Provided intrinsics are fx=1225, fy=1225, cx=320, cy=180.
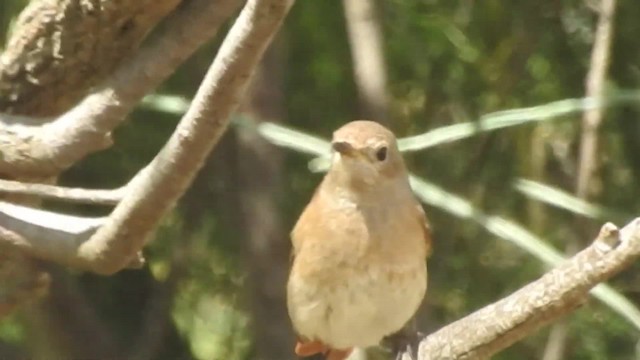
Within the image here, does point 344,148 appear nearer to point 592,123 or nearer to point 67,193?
point 67,193

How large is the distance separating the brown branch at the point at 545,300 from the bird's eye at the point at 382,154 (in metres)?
0.36

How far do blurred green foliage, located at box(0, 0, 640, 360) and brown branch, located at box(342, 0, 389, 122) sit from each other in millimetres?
165

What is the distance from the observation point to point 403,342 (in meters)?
1.72

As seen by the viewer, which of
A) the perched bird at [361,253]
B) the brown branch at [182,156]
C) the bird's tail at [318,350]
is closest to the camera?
the brown branch at [182,156]

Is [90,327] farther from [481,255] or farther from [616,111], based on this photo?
[616,111]

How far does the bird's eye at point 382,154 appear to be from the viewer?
1.62m

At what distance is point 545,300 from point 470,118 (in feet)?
3.18

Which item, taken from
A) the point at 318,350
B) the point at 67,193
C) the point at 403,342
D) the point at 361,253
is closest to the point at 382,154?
the point at 361,253

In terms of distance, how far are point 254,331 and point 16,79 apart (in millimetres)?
870

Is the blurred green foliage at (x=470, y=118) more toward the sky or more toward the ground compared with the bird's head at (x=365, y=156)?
more toward the ground

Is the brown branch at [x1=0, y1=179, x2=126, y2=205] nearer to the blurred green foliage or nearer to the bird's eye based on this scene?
the bird's eye

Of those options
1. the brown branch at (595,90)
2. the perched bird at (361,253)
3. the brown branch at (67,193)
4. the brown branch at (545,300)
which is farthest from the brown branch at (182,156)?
the brown branch at (595,90)

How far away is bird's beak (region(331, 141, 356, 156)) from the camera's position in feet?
5.09

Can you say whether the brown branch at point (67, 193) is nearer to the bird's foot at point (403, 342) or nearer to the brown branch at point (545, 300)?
the brown branch at point (545, 300)
